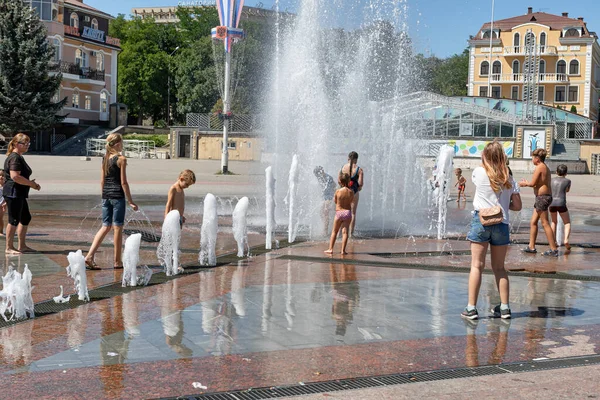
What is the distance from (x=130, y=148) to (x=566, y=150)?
31038 millimetres

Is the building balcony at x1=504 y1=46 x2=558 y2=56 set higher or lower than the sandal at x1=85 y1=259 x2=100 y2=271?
higher

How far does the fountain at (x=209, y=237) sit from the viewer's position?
9.88m

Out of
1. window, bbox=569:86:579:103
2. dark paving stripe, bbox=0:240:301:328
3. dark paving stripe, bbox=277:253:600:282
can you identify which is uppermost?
window, bbox=569:86:579:103

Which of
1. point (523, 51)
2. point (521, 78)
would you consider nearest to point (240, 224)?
point (523, 51)

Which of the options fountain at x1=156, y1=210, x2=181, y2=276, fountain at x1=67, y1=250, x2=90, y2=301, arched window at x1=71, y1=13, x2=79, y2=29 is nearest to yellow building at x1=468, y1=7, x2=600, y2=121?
arched window at x1=71, y1=13, x2=79, y2=29

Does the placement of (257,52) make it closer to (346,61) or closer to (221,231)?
(346,61)

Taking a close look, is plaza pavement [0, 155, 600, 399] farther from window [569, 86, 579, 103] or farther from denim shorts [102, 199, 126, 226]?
window [569, 86, 579, 103]

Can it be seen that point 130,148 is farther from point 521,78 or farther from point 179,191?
point 179,191

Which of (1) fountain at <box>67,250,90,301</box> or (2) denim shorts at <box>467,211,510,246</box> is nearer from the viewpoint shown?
(2) denim shorts at <box>467,211,510,246</box>

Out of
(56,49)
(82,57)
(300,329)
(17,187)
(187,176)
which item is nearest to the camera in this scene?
(300,329)

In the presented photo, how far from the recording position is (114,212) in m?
9.20

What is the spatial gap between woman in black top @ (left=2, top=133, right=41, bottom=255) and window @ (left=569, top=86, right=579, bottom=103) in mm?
77969

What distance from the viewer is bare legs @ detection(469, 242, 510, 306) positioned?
22.8 feet

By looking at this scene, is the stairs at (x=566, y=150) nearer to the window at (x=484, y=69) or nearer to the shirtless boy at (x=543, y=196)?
the window at (x=484, y=69)
